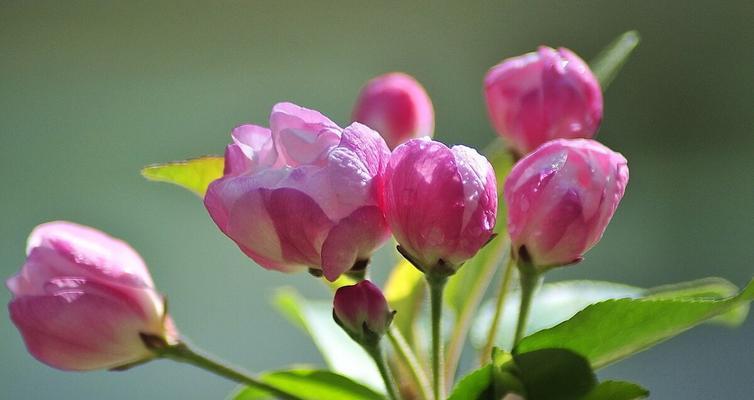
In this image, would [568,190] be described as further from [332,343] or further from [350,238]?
[332,343]

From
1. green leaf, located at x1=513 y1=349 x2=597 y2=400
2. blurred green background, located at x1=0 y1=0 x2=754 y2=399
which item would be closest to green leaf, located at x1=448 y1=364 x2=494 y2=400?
green leaf, located at x1=513 y1=349 x2=597 y2=400

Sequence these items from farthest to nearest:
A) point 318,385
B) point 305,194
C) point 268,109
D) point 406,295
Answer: point 268,109
point 406,295
point 318,385
point 305,194

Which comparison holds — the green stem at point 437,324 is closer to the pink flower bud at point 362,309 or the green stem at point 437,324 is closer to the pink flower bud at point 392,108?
the pink flower bud at point 362,309

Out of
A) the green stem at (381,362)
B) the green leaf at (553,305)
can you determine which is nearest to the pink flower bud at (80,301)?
the green stem at (381,362)

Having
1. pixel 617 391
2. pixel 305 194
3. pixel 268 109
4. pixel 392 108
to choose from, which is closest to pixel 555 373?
pixel 617 391

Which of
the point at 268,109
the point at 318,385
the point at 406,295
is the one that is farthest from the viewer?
the point at 268,109

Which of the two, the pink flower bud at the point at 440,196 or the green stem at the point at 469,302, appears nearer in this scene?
the pink flower bud at the point at 440,196
